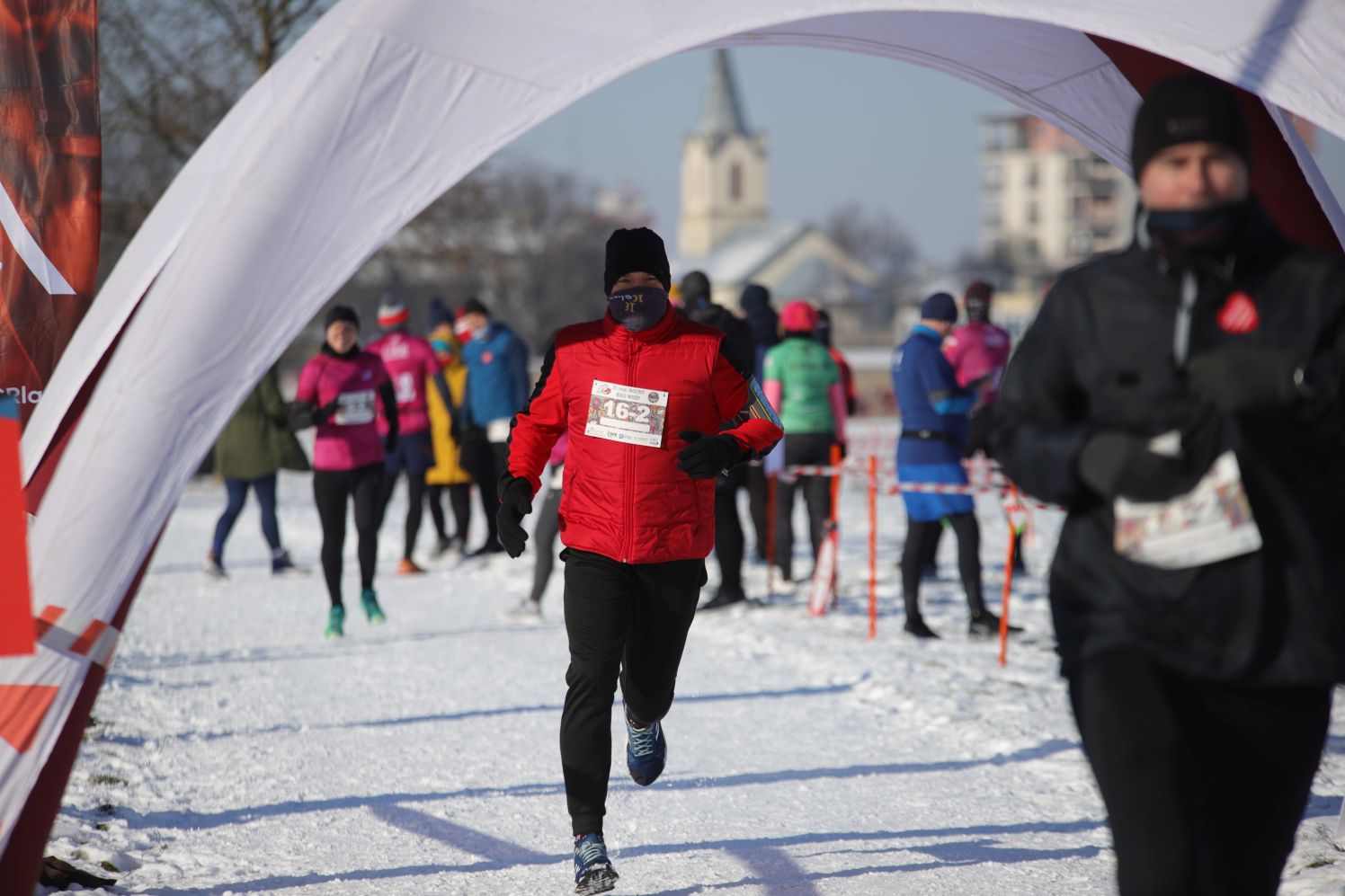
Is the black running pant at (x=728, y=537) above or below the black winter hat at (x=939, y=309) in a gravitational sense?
below

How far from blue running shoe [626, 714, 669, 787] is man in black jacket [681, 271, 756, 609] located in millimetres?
5342

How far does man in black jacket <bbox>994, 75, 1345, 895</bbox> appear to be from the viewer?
2.71 meters

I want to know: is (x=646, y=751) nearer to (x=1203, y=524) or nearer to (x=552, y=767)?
(x=552, y=767)

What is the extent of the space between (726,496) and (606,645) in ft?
19.8

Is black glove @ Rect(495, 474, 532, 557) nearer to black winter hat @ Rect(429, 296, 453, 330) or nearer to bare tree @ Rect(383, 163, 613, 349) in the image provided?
black winter hat @ Rect(429, 296, 453, 330)

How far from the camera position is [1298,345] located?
8.96 ft

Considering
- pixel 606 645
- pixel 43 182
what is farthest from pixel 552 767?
pixel 43 182

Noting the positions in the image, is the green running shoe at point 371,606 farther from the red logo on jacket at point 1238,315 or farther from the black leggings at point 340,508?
the red logo on jacket at point 1238,315

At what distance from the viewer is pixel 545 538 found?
32.0ft

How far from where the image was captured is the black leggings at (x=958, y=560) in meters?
9.28

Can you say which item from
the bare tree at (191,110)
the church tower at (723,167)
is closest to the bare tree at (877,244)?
the church tower at (723,167)

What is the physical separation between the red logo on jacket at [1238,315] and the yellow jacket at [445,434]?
1070 centimetres

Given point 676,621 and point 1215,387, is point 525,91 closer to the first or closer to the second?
point 676,621

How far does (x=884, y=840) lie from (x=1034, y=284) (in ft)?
349
